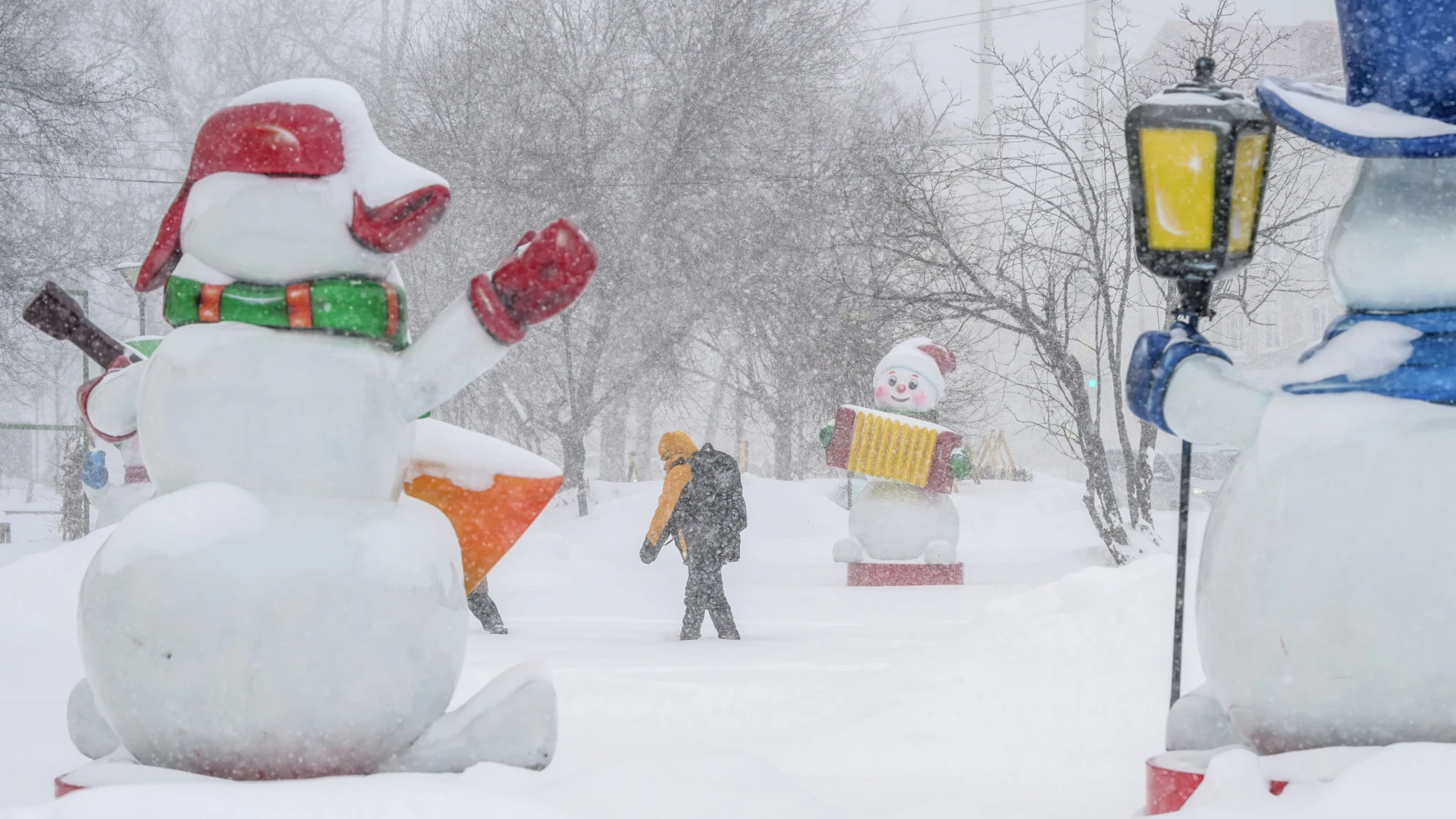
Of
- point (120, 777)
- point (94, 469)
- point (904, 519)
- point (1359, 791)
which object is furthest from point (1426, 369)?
point (94, 469)

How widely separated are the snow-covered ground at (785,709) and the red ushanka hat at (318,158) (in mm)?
1188

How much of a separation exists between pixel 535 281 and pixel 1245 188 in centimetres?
153

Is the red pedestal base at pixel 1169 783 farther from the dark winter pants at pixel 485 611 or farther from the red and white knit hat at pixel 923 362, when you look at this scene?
the red and white knit hat at pixel 923 362

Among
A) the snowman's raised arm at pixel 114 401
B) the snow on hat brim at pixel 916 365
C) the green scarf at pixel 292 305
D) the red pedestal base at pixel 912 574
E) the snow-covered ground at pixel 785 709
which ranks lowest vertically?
the red pedestal base at pixel 912 574

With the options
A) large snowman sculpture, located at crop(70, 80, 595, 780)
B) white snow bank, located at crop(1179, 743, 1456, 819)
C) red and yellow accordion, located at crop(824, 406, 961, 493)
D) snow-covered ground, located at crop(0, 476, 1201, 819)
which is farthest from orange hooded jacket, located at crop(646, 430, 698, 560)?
white snow bank, located at crop(1179, 743, 1456, 819)

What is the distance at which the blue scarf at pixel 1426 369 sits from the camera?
2357 mm

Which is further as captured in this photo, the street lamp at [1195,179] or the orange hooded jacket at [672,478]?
the orange hooded jacket at [672,478]

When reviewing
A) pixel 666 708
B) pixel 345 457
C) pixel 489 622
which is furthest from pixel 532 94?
pixel 345 457

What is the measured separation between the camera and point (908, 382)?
1095cm

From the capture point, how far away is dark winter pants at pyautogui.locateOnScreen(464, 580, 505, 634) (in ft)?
24.9

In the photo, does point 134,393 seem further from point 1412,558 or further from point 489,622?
point 489,622

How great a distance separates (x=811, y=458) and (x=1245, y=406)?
80.2 feet

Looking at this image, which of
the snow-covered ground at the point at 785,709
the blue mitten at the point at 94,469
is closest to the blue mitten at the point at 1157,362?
the snow-covered ground at the point at 785,709

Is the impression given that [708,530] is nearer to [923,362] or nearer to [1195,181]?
[923,362]
